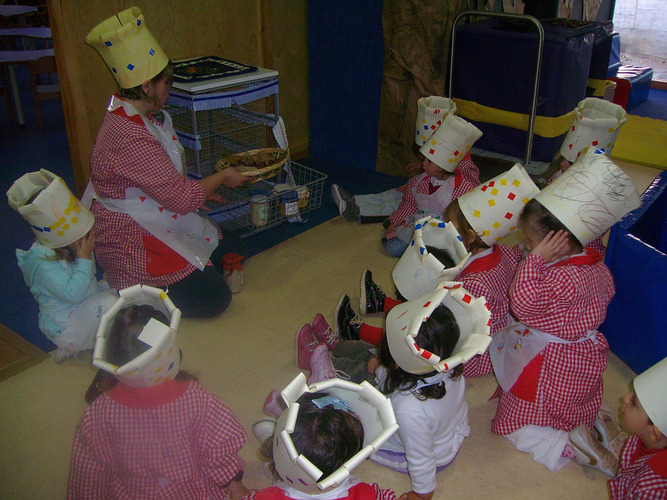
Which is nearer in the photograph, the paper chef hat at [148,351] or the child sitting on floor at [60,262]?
the paper chef hat at [148,351]

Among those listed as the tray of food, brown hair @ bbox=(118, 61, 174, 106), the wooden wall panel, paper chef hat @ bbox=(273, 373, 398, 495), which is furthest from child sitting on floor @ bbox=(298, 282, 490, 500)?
the wooden wall panel

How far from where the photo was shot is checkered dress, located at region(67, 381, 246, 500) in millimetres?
1128

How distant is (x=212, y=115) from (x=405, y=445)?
210cm

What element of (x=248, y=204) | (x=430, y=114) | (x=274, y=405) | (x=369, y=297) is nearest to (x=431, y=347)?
(x=274, y=405)

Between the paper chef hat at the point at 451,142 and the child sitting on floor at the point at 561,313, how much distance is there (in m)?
0.66

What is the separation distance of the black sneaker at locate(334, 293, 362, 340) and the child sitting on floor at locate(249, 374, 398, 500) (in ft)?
2.82

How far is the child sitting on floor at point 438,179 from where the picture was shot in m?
2.21

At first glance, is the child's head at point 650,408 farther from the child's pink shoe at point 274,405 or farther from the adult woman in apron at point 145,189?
the adult woman in apron at point 145,189

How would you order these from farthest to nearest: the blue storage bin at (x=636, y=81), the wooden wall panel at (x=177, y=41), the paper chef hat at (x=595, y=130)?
the blue storage bin at (x=636, y=81) → the wooden wall panel at (x=177, y=41) → the paper chef hat at (x=595, y=130)

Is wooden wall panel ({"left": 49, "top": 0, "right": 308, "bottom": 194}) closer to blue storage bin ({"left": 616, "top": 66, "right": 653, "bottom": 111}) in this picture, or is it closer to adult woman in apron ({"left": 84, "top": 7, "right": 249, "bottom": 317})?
adult woman in apron ({"left": 84, "top": 7, "right": 249, "bottom": 317})

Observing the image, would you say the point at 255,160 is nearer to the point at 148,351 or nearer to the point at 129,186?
the point at 129,186

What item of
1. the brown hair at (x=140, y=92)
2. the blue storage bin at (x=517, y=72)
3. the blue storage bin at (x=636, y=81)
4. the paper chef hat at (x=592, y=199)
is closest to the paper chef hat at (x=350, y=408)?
the paper chef hat at (x=592, y=199)

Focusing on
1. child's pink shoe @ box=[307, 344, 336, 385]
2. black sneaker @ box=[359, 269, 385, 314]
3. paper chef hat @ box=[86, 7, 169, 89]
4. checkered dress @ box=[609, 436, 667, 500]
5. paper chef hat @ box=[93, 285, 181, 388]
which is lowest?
black sneaker @ box=[359, 269, 385, 314]

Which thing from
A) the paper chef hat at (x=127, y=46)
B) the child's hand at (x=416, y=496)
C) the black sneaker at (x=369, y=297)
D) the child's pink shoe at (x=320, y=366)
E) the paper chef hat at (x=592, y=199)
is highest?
the paper chef hat at (x=127, y=46)
